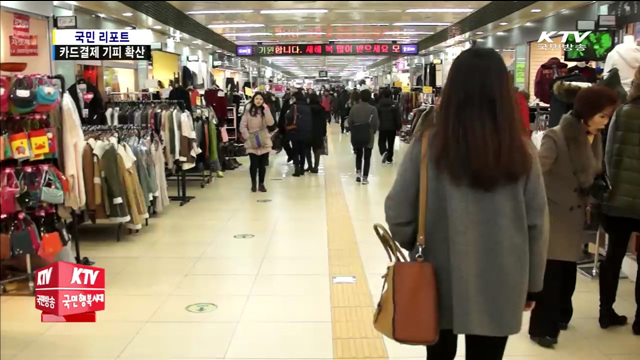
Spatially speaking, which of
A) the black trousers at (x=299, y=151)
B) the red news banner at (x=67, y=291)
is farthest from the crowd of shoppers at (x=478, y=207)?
the black trousers at (x=299, y=151)

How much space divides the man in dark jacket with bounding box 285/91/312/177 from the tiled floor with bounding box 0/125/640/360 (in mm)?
2853

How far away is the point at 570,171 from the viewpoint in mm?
3441

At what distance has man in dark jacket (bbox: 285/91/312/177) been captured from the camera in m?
10.9

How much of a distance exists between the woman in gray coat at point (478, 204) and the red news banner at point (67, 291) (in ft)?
3.61

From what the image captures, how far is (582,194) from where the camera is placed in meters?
3.51

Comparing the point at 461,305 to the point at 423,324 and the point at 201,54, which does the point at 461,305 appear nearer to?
the point at 423,324

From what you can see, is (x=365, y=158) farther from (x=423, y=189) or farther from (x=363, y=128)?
(x=423, y=189)

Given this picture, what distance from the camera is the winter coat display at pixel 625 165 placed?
Answer: 371 cm

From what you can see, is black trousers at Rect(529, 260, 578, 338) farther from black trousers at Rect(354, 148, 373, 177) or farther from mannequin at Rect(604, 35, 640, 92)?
black trousers at Rect(354, 148, 373, 177)

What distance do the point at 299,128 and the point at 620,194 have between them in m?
7.59

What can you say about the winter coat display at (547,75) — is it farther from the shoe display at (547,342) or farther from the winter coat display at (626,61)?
the shoe display at (547,342)

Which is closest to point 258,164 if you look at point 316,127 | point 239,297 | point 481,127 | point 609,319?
point 316,127

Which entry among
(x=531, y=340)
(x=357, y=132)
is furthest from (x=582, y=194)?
(x=357, y=132)

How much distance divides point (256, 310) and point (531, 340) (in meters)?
1.84
